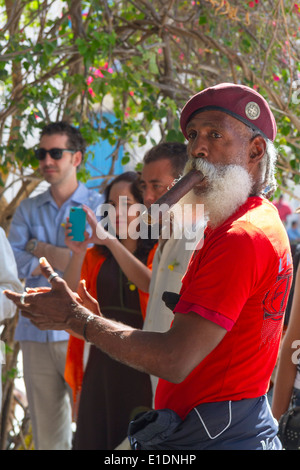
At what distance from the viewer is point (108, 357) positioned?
3.19 metres

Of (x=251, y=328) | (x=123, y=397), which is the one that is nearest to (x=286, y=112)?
(x=123, y=397)

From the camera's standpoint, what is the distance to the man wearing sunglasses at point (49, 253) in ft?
12.6

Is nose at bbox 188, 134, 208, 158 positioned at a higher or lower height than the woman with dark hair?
higher

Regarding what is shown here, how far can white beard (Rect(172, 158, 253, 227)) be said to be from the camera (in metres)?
1.78

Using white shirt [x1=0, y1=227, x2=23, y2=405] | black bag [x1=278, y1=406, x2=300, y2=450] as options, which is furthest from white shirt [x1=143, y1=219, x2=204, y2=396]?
white shirt [x1=0, y1=227, x2=23, y2=405]

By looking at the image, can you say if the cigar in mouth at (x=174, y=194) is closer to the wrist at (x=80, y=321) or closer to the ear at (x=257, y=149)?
the ear at (x=257, y=149)

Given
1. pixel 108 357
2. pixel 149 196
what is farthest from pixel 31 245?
pixel 149 196

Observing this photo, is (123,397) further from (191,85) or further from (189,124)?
(191,85)

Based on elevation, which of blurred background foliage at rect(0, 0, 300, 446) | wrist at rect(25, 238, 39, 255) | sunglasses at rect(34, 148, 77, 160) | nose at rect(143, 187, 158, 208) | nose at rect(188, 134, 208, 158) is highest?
blurred background foliage at rect(0, 0, 300, 446)

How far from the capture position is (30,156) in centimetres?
407

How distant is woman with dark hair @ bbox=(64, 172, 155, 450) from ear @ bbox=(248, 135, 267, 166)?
4.40 feet

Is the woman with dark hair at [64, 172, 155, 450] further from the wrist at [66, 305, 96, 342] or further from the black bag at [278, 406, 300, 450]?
the wrist at [66, 305, 96, 342]

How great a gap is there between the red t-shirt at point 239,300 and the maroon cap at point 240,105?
0.22m

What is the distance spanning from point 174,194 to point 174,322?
37 cm
